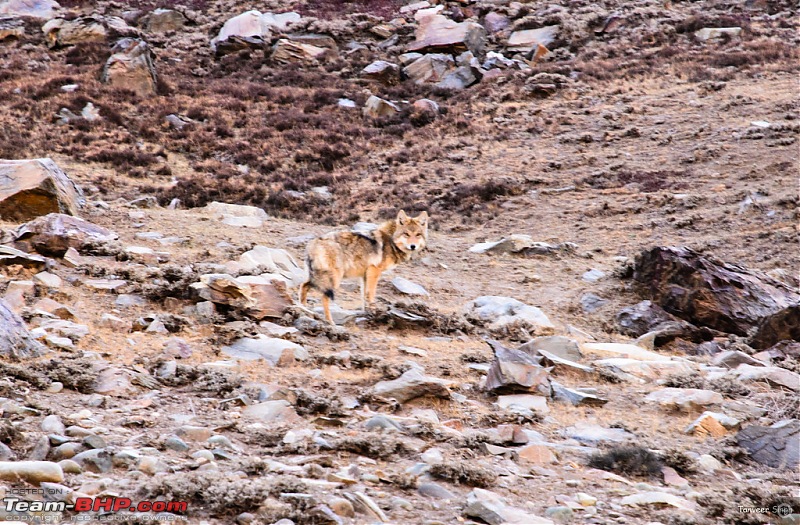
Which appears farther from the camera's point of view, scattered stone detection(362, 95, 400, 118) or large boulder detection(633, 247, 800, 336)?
scattered stone detection(362, 95, 400, 118)

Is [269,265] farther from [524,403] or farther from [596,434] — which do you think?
[596,434]

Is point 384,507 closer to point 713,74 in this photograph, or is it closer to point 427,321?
point 427,321

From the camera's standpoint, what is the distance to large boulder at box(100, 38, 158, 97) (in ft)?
107

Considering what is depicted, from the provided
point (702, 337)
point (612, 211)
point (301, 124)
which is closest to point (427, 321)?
point (702, 337)

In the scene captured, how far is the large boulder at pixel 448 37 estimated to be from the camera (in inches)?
1539

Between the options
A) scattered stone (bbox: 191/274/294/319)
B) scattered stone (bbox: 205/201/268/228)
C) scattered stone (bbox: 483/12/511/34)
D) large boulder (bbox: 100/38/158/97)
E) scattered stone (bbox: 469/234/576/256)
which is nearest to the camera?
scattered stone (bbox: 191/274/294/319)

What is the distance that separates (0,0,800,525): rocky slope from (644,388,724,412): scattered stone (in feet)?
0.12

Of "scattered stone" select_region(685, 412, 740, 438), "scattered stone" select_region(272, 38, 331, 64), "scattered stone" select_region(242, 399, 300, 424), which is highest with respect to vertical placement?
"scattered stone" select_region(242, 399, 300, 424)

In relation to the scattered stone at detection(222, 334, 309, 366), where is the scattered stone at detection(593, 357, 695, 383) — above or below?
below

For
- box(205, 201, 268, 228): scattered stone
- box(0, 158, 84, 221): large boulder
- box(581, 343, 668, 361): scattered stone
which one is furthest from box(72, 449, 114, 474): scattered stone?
box(205, 201, 268, 228): scattered stone

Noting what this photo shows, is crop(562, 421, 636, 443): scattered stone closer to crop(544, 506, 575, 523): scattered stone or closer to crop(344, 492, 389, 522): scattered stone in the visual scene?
crop(544, 506, 575, 523): scattered stone

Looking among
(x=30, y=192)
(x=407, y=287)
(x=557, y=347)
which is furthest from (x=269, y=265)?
(x=30, y=192)

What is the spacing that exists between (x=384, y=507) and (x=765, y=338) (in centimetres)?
854

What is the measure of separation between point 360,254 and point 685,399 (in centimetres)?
484
